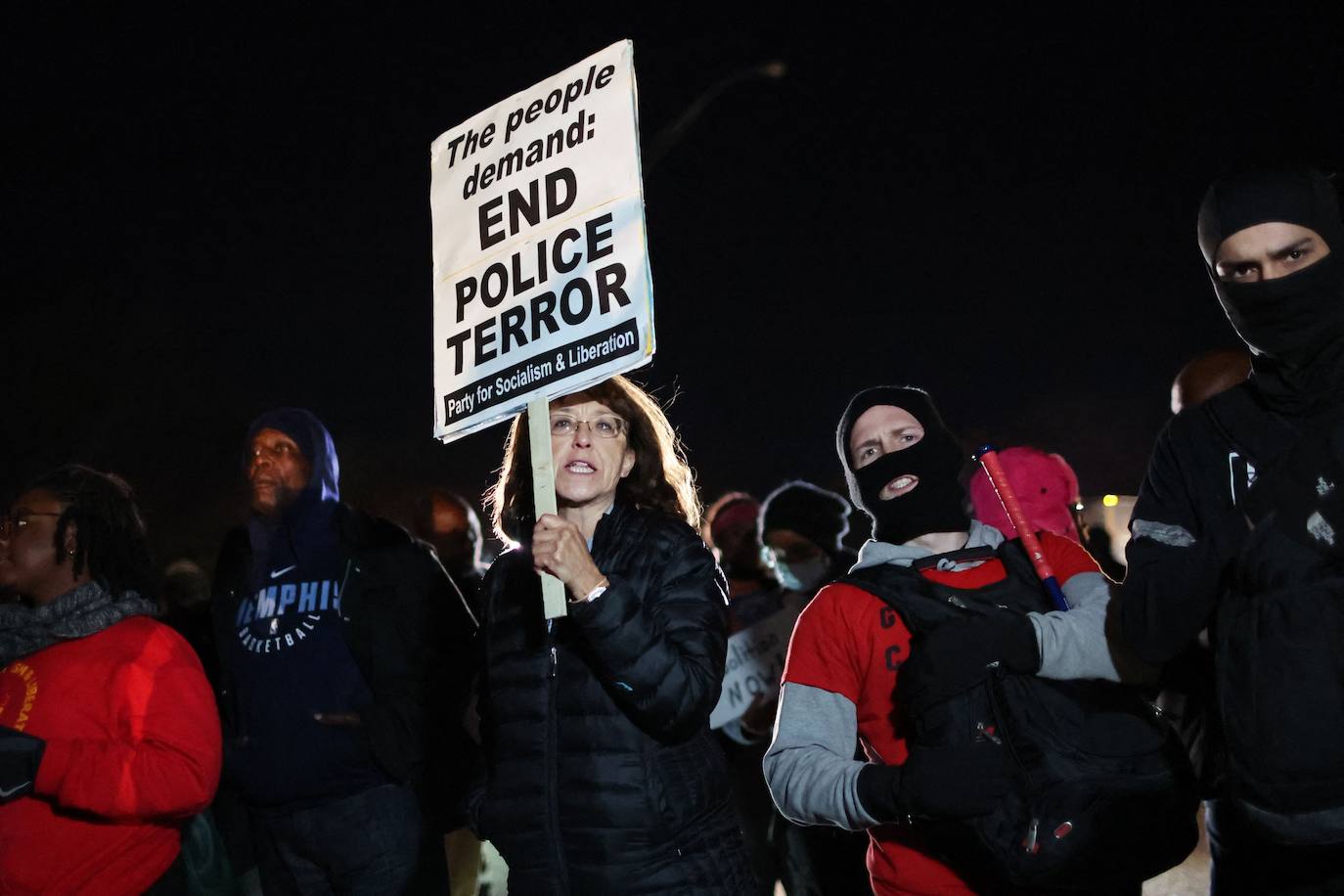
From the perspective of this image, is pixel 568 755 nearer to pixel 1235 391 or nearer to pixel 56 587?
pixel 1235 391

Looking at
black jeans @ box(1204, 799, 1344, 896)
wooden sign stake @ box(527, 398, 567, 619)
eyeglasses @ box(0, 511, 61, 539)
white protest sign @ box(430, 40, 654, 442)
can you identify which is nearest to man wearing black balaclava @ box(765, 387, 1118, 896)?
black jeans @ box(1204, 799, 1344, 896)

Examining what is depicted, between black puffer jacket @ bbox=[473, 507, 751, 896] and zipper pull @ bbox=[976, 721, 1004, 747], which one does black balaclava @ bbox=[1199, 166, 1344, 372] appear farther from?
black puffer jacket @ bbox=[473, 507, 751, 896]

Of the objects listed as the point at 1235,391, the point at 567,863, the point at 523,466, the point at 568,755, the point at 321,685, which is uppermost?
the point at 523,466

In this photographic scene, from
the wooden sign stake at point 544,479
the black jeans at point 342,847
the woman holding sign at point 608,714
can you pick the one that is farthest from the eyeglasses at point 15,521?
the wooden sign stake at point 544,479

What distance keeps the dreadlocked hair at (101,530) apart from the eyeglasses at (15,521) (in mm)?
102

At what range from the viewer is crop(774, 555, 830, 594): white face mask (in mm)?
5531

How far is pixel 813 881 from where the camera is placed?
4840 mm

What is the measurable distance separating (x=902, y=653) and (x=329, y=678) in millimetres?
2454

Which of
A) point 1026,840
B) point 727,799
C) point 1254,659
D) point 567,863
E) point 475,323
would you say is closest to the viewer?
point 1254,659

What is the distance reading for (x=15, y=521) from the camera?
3.95 meters

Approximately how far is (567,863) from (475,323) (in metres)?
1.69

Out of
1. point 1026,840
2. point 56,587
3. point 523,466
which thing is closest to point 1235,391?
point 1026,840

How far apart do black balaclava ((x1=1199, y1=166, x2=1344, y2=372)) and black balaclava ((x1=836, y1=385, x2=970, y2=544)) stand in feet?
3.06

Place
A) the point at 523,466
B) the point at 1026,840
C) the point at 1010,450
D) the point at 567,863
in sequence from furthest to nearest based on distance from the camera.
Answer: the point at 1010,450 < the point at 523,466 < the point at 567,863 < the point at 1026,840
